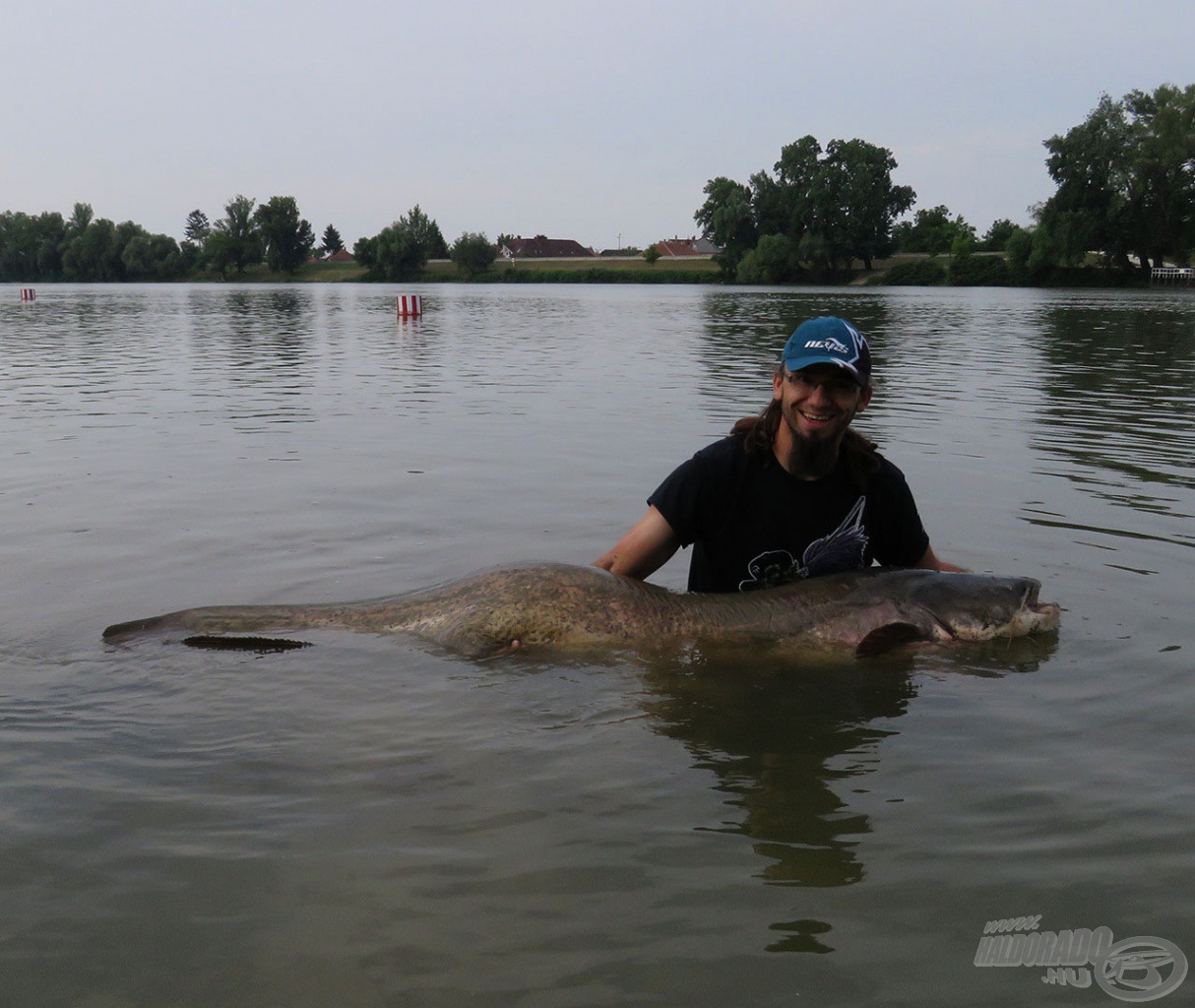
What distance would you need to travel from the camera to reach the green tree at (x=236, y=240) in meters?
141

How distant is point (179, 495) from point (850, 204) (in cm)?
10615

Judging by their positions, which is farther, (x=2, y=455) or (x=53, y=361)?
(x=53, y=361)

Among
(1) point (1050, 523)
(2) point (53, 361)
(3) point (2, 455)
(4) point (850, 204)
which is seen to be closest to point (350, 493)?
(3) point (2, 455)

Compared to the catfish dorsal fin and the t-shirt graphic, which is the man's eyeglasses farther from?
the catfish dorsal fin

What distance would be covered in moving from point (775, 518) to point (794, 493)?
159mm

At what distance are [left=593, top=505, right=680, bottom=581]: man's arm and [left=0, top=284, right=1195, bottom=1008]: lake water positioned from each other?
1.62ft

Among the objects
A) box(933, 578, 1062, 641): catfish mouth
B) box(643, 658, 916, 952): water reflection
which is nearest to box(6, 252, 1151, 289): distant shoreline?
box(933, 578, 1062, 641): catfish mouth

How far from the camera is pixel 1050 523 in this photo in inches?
341

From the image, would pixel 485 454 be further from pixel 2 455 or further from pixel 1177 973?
pixel 1177 973

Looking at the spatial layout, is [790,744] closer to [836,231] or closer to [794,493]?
[794,493]

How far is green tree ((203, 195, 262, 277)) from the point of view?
141000 millimetres

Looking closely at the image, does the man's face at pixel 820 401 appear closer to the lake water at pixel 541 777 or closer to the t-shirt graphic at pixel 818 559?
the t-shirt graphic at pixel 818 559

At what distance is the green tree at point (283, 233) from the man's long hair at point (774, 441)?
149090mm

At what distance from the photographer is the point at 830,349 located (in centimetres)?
499
